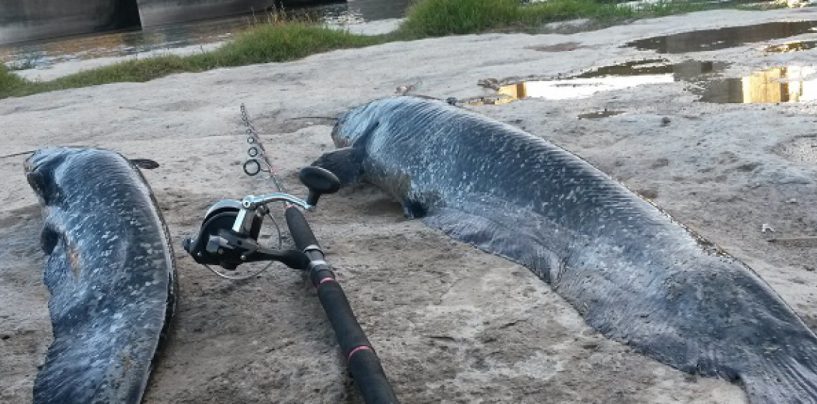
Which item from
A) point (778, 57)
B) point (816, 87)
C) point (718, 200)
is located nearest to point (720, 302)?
point (718, 200)

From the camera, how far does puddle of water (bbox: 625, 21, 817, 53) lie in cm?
945

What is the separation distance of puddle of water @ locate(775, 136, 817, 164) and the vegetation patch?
8.46 m

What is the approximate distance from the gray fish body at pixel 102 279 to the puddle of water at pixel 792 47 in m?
6.94

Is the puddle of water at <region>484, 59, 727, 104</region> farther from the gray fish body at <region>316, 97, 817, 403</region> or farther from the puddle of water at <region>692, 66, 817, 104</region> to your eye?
the gray fish body at <region>316, 97, 817, 403</region>

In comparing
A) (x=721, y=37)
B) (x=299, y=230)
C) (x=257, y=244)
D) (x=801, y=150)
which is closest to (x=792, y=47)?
(x=721, y=37)

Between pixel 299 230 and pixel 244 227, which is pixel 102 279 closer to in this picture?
pixel 244 227

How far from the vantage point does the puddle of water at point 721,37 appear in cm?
945

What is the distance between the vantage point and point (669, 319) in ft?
8.59

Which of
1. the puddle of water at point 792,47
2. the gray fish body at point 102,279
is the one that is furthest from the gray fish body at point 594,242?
the puddle of water at point 792,47

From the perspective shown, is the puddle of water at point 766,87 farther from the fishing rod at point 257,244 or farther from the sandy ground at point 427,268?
the fishing rod at point 257,244

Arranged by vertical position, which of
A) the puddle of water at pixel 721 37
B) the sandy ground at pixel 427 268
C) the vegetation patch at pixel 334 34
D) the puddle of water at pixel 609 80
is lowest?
the sandy ground at pixel 427 268

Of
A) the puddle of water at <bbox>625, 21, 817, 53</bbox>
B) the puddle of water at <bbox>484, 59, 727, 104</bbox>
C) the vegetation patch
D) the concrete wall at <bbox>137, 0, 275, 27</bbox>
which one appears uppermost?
the concrete wall at <bbox>137, 0, 275, 27</bbox>

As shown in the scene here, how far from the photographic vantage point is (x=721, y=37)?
1007 centimetres

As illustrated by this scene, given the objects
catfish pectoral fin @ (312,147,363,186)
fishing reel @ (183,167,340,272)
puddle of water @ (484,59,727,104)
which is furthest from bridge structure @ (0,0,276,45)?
fishing reel @ (183,167,340,272)
